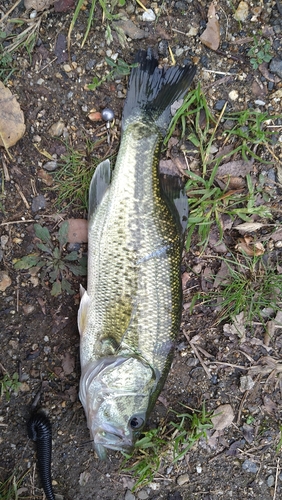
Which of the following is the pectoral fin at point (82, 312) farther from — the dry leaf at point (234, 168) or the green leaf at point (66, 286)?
the dry leaf at point (234, 168)

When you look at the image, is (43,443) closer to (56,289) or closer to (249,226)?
(56,289)

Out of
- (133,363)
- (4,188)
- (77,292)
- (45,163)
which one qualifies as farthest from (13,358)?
(45,163)

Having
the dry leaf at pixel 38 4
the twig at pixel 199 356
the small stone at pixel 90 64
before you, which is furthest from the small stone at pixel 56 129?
the twig at pixel 199 356

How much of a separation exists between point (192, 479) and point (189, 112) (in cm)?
308

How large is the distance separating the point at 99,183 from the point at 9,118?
0.86 m

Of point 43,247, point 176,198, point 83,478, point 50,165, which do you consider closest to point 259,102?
point 176,198

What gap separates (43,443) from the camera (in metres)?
3.17

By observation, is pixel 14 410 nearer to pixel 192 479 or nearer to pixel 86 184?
pixel 192 479

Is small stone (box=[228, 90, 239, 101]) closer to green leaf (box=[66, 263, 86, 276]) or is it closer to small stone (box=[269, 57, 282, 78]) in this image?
small stone (box=[269, 57, 282, 78])

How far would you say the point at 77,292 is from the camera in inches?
129

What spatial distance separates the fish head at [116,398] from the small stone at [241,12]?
9.17 feet

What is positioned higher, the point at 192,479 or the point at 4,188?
the point at 4,188

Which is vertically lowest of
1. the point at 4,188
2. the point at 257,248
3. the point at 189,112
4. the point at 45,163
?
the point at 257,248

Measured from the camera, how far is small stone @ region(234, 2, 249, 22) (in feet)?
10.7
